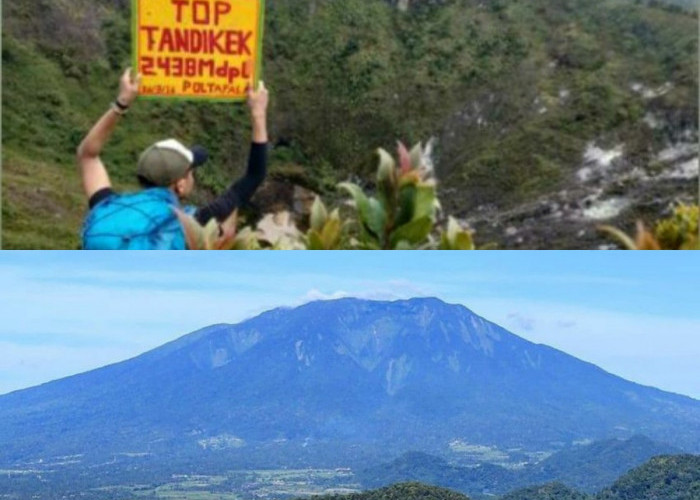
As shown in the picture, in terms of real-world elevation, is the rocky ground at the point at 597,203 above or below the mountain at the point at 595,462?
above

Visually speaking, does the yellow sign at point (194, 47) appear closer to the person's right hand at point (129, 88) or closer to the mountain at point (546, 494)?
the person's right hand at point (129, 88)

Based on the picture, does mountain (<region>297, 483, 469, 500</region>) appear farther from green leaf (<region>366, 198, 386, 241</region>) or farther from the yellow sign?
the yellow sign

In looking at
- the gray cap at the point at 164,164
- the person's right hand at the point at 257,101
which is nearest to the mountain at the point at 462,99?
the person's right hand at the point at 257,101

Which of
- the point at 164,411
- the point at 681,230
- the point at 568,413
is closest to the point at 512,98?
the point at 681,230

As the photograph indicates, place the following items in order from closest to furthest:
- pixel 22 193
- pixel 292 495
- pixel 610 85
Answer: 1. pixel 292 495
2. pixel 22 193
3. pixel 610 85

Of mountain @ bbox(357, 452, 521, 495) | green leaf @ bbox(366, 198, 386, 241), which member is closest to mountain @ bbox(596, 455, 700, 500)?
mountain @ bbox(357, 452, 521, 495)

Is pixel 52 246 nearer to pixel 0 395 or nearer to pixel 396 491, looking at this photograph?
pixel 0 395

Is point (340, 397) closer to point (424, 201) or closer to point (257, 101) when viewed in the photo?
point (424, 201)
